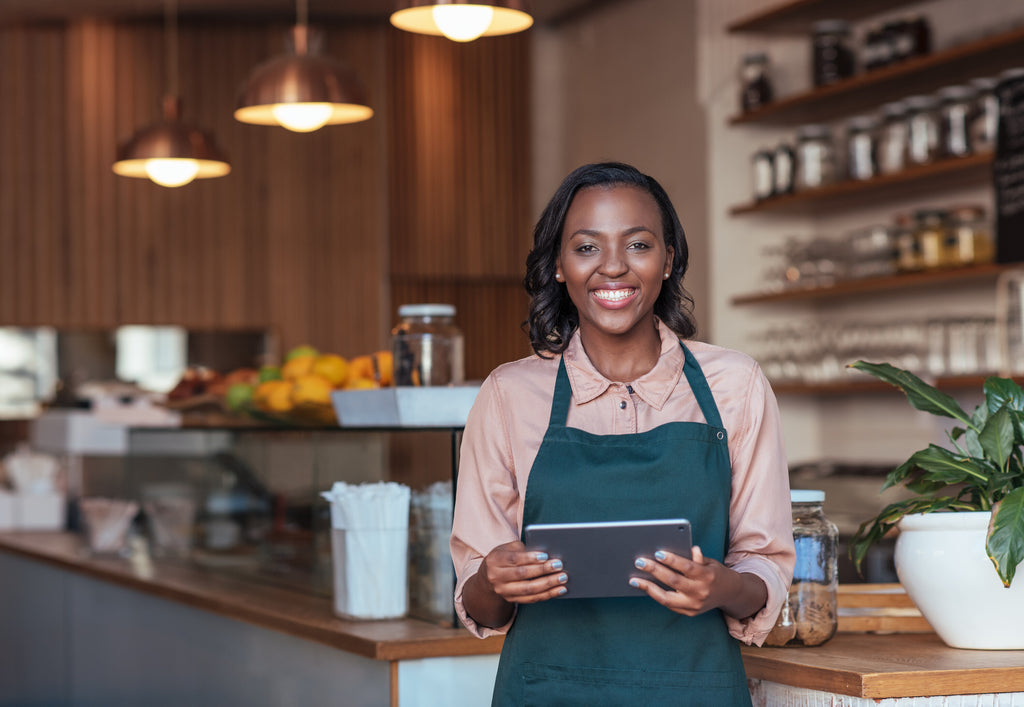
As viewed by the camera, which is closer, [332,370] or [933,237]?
[332,370]

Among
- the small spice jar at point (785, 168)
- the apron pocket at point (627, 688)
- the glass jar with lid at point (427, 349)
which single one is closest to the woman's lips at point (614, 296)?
the apron pocket at point (627, 688)

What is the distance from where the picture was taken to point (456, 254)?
6.65 meters

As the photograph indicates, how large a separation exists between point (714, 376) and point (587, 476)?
193 millimetres

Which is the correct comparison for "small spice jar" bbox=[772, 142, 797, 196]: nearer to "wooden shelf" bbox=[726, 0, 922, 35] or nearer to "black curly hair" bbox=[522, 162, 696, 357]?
"wooden shelf" bbox=[726, 0, 922, 35]

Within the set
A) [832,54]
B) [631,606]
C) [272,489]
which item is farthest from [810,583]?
[832,54]

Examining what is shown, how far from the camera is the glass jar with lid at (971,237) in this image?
410 cm

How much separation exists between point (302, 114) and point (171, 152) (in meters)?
0.62

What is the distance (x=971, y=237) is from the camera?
413 cm

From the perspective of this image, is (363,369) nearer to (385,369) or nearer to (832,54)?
(385,369)

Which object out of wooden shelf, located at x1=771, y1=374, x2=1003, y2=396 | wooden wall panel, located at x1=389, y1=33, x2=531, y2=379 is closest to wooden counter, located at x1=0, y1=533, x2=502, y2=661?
wooden shelf, located at x1=771, y1=374, x2=1003, y2=396

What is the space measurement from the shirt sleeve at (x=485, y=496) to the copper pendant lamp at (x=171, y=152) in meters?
2.39

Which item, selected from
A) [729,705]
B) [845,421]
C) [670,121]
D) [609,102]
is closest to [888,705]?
[729,705]

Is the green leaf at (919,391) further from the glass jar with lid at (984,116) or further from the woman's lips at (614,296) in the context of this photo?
the glass jar with lid at (984,116)

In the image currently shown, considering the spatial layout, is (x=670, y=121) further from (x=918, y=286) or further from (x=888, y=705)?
(x=888, y=705)
